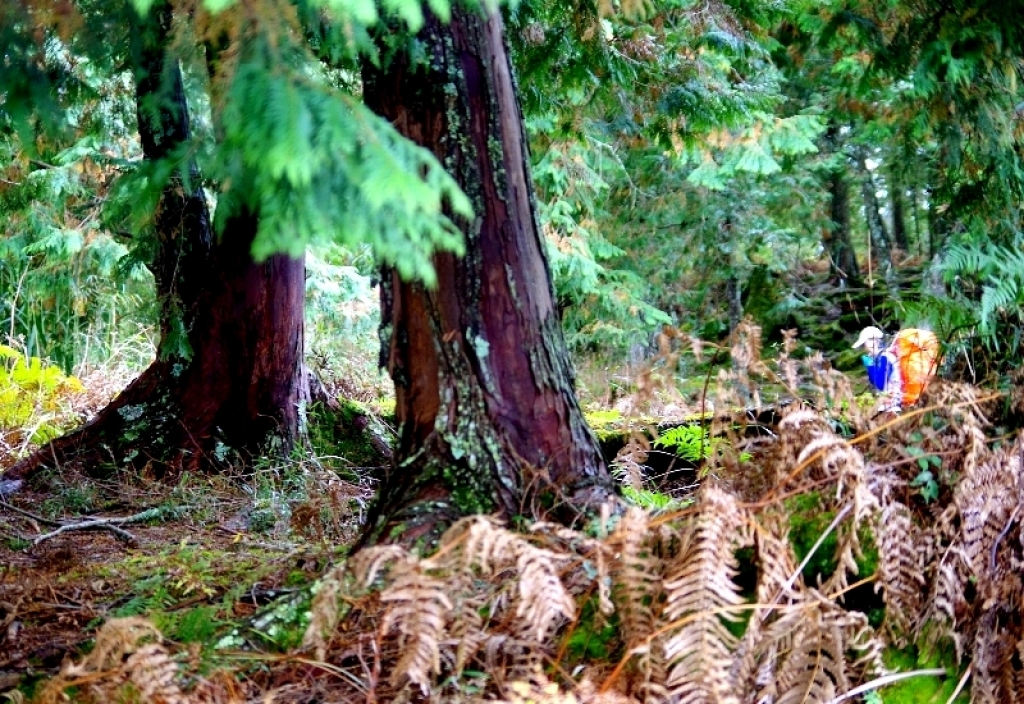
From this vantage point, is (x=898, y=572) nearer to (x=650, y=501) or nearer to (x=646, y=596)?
(x=646, y=596)

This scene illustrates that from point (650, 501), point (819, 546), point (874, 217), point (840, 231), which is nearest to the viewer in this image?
point (819, 546)

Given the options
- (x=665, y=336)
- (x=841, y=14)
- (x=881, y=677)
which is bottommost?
(x=881, y=677)

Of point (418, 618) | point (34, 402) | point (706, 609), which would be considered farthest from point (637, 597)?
point (34, 402)

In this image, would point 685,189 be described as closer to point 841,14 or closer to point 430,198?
point 841,14

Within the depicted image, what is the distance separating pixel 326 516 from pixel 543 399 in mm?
1769

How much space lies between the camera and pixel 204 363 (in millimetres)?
5566

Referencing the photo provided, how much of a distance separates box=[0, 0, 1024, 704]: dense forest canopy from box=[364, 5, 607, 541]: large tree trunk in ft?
0.04

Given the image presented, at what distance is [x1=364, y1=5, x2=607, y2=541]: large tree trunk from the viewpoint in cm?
284

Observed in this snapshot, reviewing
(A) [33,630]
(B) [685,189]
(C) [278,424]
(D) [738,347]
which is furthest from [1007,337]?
(B) [685,189]

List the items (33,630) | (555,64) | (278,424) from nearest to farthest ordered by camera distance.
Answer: (33,630) → (555,64) → (278,424)

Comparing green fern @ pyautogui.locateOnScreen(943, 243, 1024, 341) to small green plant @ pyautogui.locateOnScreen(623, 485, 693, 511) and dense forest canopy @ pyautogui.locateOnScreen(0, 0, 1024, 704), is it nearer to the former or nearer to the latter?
dense forest canopy @ pyautogui.locateOnScreen(0, 0, 1024, 704)

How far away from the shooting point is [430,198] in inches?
63.2

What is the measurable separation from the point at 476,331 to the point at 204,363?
333 centimetres

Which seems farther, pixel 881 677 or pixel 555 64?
pixel 555 64
